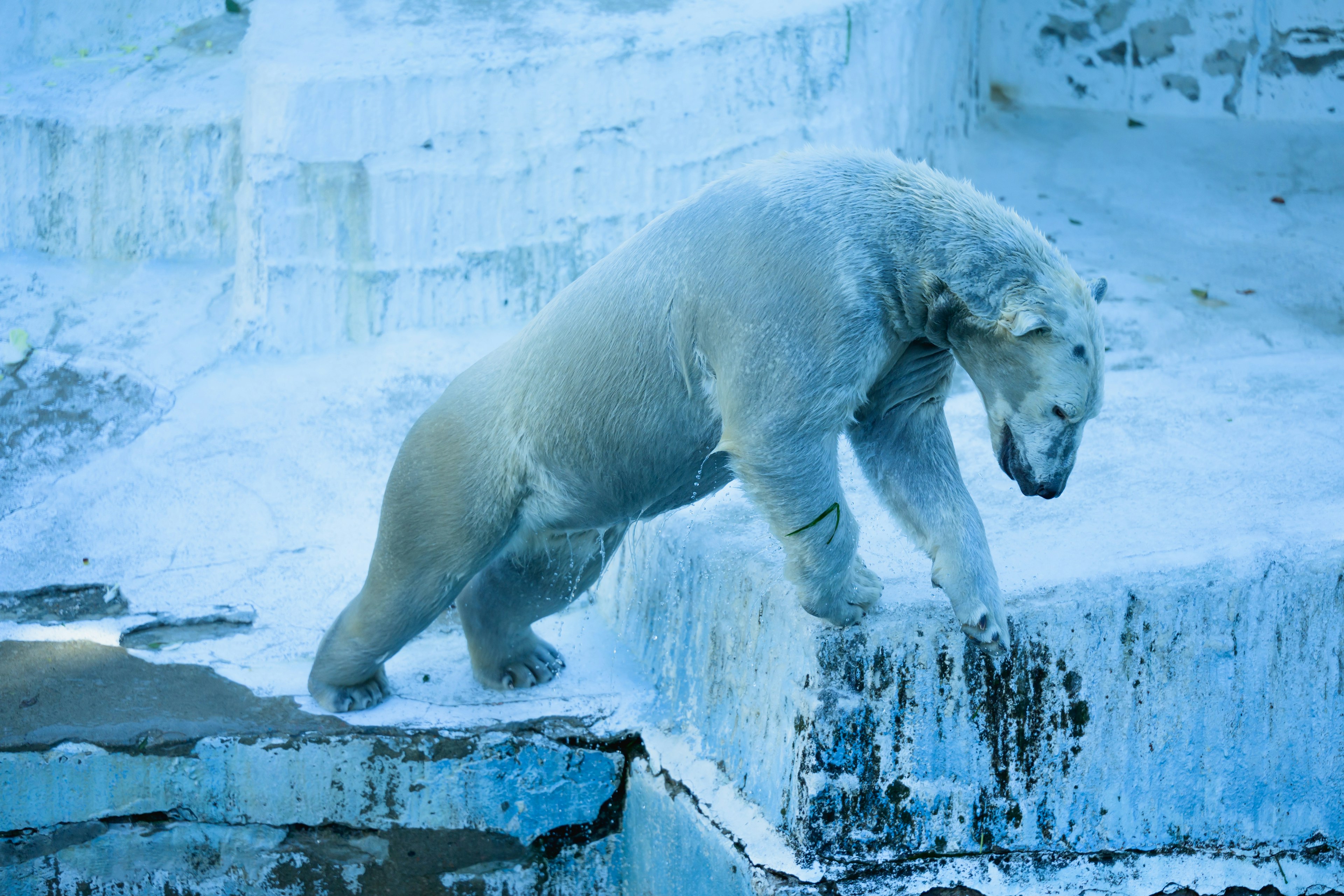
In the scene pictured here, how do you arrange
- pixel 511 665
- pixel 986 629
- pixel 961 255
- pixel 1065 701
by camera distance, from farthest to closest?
pixel 511 665
pixel 1065 701
pixel 986 629
pixel 961 255

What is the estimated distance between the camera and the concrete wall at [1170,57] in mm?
7750

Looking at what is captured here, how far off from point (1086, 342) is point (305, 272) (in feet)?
13.3

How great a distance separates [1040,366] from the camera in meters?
2.45

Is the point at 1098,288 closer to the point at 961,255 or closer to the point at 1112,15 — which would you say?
the point at 961,255

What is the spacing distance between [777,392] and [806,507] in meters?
0.25

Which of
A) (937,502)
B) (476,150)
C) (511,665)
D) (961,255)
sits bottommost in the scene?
(511,665)

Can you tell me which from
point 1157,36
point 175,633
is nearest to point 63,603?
point 175,633

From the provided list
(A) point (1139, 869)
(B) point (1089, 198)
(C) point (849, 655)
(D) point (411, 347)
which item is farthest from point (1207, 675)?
(B) point (1089, 198)

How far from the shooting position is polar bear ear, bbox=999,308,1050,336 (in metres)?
2.37

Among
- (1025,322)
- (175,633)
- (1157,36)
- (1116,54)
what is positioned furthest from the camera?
(1116,54)

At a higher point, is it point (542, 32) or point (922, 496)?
point (542, 32)

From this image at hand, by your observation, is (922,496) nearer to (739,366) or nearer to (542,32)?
(739,366)

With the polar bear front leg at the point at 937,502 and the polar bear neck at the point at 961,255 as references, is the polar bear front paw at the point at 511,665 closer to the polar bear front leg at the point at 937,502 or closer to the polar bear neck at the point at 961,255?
the polar bear front leg at the point at 937,502

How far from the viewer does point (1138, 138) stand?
794cm
